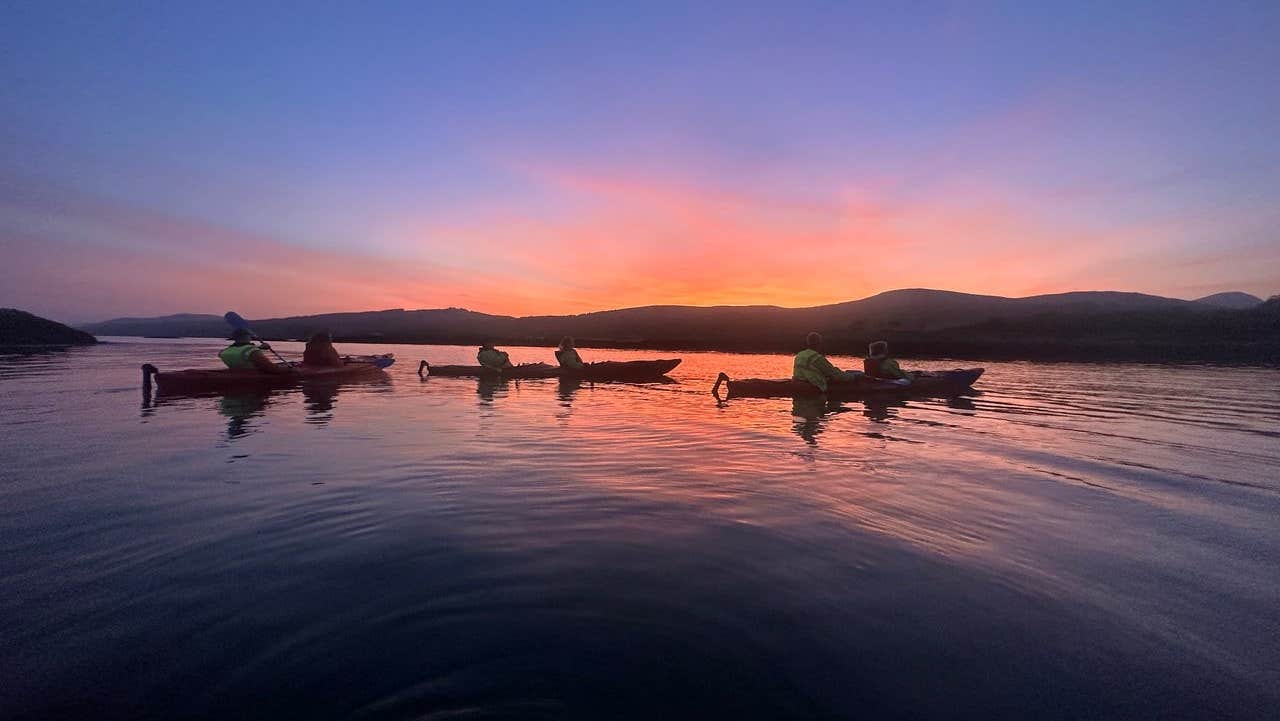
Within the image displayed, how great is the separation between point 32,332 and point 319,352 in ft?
252

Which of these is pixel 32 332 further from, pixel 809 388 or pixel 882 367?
pixel 882 367

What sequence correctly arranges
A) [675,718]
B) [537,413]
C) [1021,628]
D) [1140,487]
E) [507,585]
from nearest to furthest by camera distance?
[675,718] → [1021,628] → [507,585] → [1140,487] → [537,413]

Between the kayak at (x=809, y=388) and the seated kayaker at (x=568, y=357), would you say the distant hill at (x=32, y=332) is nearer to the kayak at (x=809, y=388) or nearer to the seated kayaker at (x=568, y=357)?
the seated kayaker at (x=568, y=357)

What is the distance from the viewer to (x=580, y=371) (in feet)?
100

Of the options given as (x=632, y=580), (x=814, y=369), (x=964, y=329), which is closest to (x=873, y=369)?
(x=814, y=369)

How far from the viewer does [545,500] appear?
27.6 ft

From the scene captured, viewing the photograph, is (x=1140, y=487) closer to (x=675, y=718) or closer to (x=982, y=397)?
(x=675, y=718)

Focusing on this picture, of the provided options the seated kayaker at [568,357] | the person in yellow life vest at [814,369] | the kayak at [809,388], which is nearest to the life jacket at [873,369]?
the kayak at [809,388]

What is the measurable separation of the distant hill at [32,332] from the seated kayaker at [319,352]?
2858 inches

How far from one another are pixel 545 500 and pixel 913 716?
18.7 ft

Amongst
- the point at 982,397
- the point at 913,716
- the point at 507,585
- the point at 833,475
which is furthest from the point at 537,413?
the point at 982,397

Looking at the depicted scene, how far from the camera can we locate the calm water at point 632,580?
12.6 ft

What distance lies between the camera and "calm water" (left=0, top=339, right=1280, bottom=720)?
385 cm

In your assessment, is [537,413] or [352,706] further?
[537,413]
